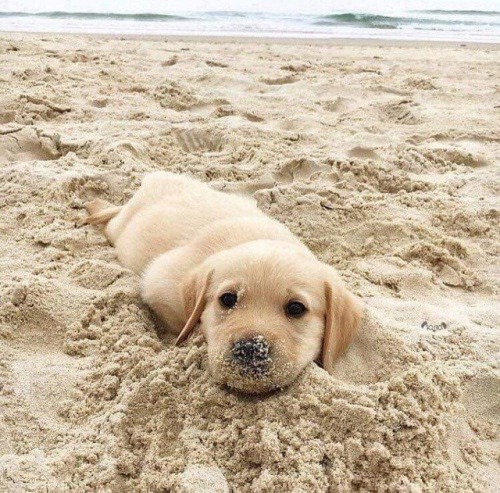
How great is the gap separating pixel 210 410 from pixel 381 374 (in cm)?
67

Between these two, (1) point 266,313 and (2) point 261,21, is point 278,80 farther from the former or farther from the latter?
(2) point 261,21

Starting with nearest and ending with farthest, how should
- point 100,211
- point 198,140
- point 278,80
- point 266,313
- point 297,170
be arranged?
1. point 266,313
2. point 100,211
3. point 297,170
4. point 198,140
5. point 278,80

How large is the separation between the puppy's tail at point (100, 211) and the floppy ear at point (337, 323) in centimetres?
154

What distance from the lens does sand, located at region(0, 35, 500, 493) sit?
1911 millimetres

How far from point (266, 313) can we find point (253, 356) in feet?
0.66

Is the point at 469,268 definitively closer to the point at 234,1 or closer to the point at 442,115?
the point at 442,115

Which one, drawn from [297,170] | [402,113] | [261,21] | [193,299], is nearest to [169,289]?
[193,299]

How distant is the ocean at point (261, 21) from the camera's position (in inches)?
417

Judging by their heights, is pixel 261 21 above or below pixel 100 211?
below

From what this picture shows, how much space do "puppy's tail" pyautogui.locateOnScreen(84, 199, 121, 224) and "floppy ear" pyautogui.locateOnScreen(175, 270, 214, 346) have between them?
42.5 inches

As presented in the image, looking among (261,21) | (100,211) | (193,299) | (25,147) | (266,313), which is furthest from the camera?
(261,21)

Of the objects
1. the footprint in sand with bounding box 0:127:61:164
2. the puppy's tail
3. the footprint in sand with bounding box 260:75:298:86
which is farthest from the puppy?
the footprint in sand with bounding box 260:75:298:86

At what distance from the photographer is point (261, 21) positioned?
490 inches

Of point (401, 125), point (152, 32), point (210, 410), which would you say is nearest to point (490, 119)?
point (401, 125)
